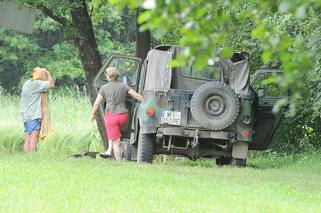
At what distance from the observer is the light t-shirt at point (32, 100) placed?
655 inches

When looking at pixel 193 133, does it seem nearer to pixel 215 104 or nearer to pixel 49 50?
pixel 215 104

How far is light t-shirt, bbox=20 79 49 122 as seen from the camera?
16.6 m

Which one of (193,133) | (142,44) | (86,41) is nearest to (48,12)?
(86,41)

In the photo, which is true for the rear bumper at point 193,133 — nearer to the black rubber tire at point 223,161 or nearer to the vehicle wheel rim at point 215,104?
the vehicle wheel rim at point 215,104

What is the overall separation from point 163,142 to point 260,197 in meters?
5.63

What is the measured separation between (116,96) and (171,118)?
3.93 ft

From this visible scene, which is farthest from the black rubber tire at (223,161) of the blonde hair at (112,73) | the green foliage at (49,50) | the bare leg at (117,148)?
the green foliage at (49,50)

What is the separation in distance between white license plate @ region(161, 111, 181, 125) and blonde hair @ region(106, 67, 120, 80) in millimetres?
1286

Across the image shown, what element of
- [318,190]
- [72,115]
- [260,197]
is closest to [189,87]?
[318,190]

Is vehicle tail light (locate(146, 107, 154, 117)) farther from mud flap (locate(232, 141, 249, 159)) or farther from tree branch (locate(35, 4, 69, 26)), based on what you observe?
tree branch (locate(35, 4, 69, 26))

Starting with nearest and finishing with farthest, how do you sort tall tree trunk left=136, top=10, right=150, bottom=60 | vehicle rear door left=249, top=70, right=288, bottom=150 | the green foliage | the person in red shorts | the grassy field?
1. the grassy field
2. the person in red shorts
3. vehicle rear door left=249, top=70, right=288, bottom=150
4. tall tree trunk left=136, top=10, right=150, bottom=60
5. the green foliage

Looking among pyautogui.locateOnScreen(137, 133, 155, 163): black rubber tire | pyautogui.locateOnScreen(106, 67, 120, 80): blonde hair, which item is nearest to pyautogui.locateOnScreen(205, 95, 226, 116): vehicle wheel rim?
pyautogui.locateOnScreen(137, 133, 155, 163): black rubber tire

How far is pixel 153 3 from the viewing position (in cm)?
328

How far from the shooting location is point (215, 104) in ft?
46.8
